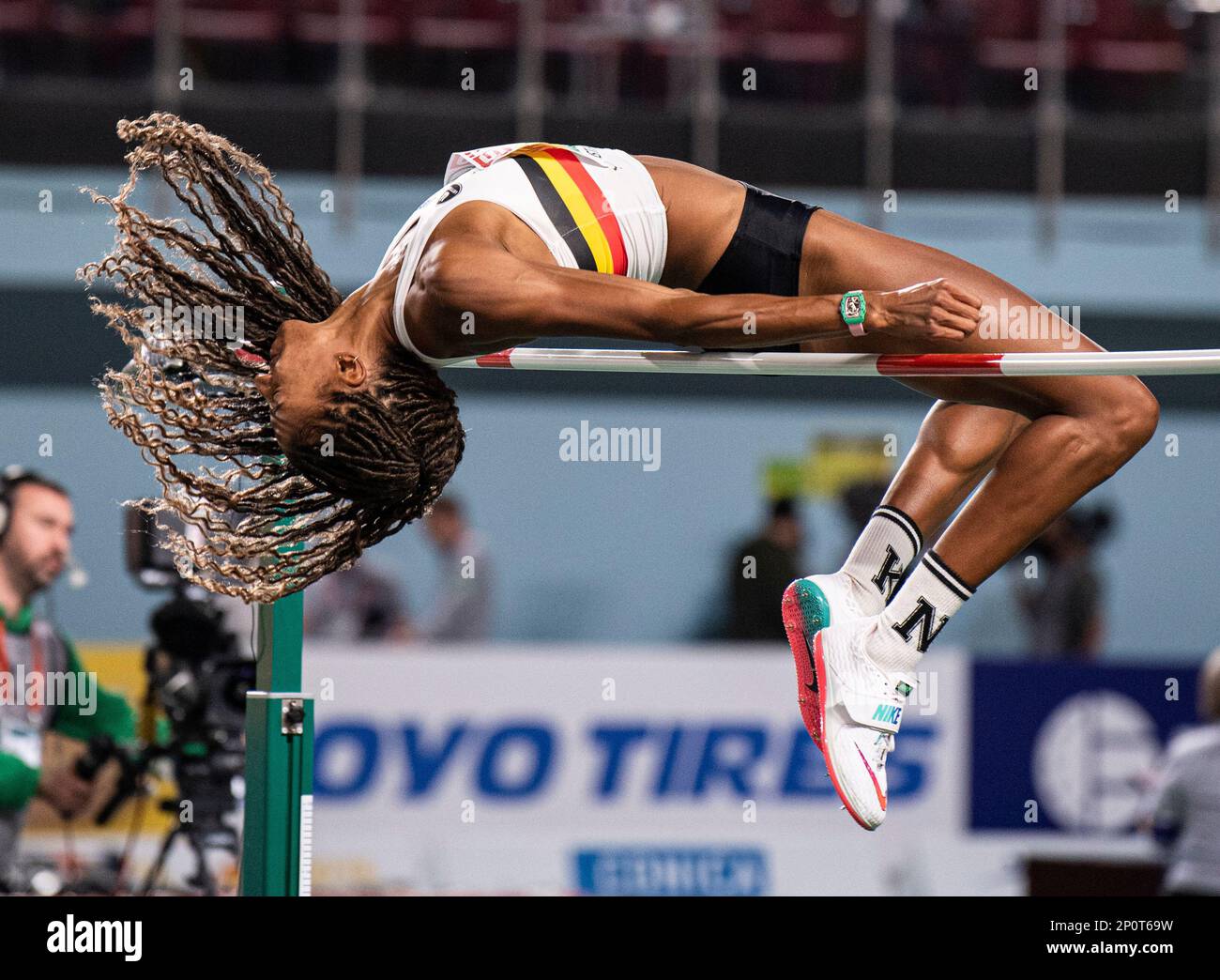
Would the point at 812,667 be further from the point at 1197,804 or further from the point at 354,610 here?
the point at 354,610

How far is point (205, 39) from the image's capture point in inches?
374

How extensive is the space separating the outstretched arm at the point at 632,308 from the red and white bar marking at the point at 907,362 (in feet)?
0.49

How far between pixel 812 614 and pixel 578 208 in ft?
3.39

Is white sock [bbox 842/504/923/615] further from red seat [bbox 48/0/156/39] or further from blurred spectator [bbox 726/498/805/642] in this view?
red seat [bbox 48/0/156/39]

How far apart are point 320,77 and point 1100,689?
553cm

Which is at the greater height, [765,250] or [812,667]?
[765,250]

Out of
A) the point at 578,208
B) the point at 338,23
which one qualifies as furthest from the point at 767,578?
the point at 578,208

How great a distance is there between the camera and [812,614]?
12.0ft

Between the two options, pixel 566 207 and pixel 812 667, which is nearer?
pixel 566 207

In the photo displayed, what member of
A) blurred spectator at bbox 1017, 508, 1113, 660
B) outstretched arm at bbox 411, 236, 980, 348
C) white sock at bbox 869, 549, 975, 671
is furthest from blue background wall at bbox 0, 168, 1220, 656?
outstretched arm at bbox 411, 236, 980, 348

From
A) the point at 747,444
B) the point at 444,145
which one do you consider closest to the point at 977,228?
the point at 747,444

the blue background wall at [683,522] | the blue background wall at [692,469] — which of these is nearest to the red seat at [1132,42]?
the blue background wall at [692,469]
